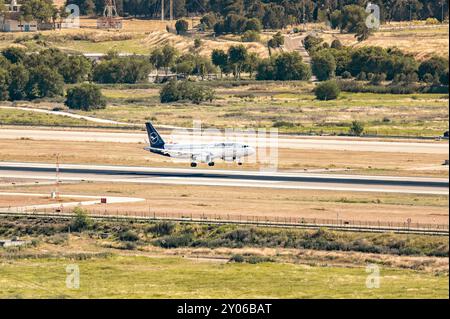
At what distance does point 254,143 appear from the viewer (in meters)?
152

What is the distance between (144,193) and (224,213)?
519 inches

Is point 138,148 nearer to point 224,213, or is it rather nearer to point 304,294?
point 224,213

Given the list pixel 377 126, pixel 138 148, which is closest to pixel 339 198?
pixel 138 148

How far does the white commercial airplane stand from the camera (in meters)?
131

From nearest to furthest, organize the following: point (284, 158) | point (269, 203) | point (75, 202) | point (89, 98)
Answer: point (269, 203)
point (75, 202)
point (284, 158)
point (89, 98)

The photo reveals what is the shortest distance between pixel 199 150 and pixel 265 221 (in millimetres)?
29989

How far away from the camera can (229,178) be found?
125750mm

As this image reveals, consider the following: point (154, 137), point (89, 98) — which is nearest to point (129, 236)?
point (154, 137)

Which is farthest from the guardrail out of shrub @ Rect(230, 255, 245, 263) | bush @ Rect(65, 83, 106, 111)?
bush @ Rect(65, 83, 106, 111)

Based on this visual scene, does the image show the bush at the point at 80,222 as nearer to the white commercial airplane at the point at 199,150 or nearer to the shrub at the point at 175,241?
the shrub at the point at 175,241

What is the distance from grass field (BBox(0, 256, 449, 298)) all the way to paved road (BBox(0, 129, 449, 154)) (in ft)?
193

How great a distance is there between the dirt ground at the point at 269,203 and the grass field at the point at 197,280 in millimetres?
14847

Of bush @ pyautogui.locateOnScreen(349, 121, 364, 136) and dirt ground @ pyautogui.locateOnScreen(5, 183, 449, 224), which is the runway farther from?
bush @ pyautogui.locateOnScreen(349, 121, 364, 136)

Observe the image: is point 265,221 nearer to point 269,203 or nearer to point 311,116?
point 269,203
